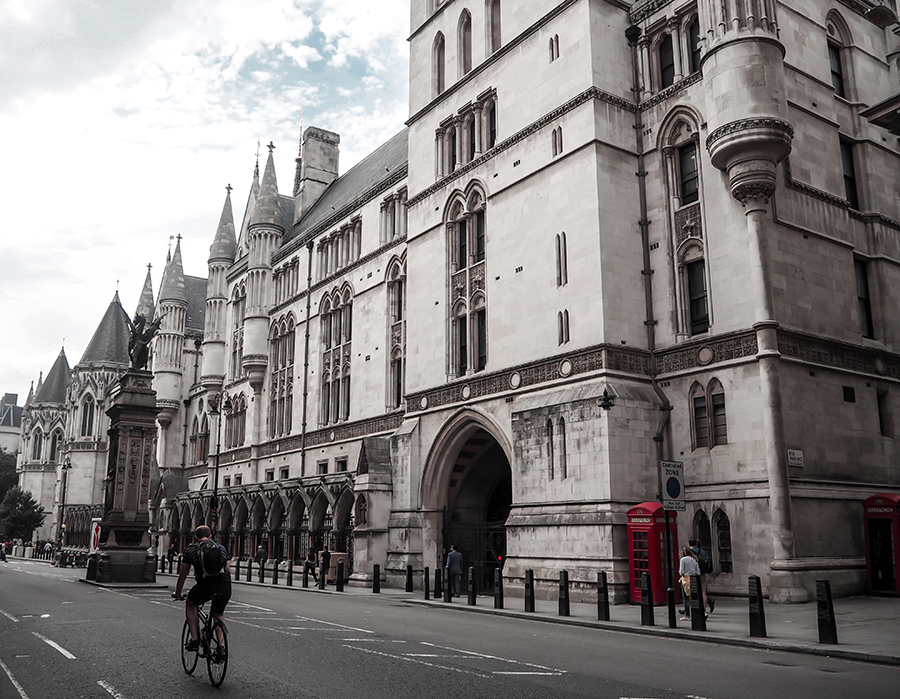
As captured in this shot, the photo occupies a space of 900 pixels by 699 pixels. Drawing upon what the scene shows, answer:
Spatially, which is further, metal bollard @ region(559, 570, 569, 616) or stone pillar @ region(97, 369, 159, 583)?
stone pillar @ region(97, 369, 159, 583)

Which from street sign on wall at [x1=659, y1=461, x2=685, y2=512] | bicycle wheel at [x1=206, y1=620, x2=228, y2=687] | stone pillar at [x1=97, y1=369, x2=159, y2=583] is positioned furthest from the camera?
stone pillar at [x1=97, y1=369, x2=159, y2=583]

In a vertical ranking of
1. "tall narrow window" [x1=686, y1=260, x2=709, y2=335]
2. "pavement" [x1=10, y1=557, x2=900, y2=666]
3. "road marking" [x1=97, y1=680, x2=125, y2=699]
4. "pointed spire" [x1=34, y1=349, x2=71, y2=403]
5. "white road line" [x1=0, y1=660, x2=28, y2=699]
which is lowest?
"pavement" [x1=10, y1=557, x2=900, y2=666]

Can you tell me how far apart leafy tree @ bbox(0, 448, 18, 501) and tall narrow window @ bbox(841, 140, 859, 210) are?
327ft

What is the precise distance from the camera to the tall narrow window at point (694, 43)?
24.2m

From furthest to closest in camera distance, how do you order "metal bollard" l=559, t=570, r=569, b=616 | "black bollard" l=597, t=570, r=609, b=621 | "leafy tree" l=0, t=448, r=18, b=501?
"leafy tree" l=0, t=448, r=18, b=501 → "metal bollard" l=559, t=570, r=569, b=616 → "black bollard" l=597, t=570, r=609, b=621

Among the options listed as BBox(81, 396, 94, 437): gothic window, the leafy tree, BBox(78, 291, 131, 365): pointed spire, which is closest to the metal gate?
BBox(81, 396, 94, 437): gothic window

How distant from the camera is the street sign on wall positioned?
16.4 metres

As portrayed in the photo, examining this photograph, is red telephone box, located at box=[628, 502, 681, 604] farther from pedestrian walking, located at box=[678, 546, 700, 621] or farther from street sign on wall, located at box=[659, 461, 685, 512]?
street sign on wall, located at box=[659, 461, 685, 512]

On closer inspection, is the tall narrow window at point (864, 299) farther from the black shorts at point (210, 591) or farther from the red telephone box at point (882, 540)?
the black shorts at point (210, 591)

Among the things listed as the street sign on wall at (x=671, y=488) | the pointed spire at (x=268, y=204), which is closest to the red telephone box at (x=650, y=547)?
the street sign on wall at (x=671, y=488)

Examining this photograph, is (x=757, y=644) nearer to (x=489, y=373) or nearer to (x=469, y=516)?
(x=489, y=373)

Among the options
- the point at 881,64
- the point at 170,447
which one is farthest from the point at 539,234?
the point at 170,447

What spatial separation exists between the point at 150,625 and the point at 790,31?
23.2m

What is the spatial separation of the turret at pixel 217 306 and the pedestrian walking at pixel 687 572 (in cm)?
4218
